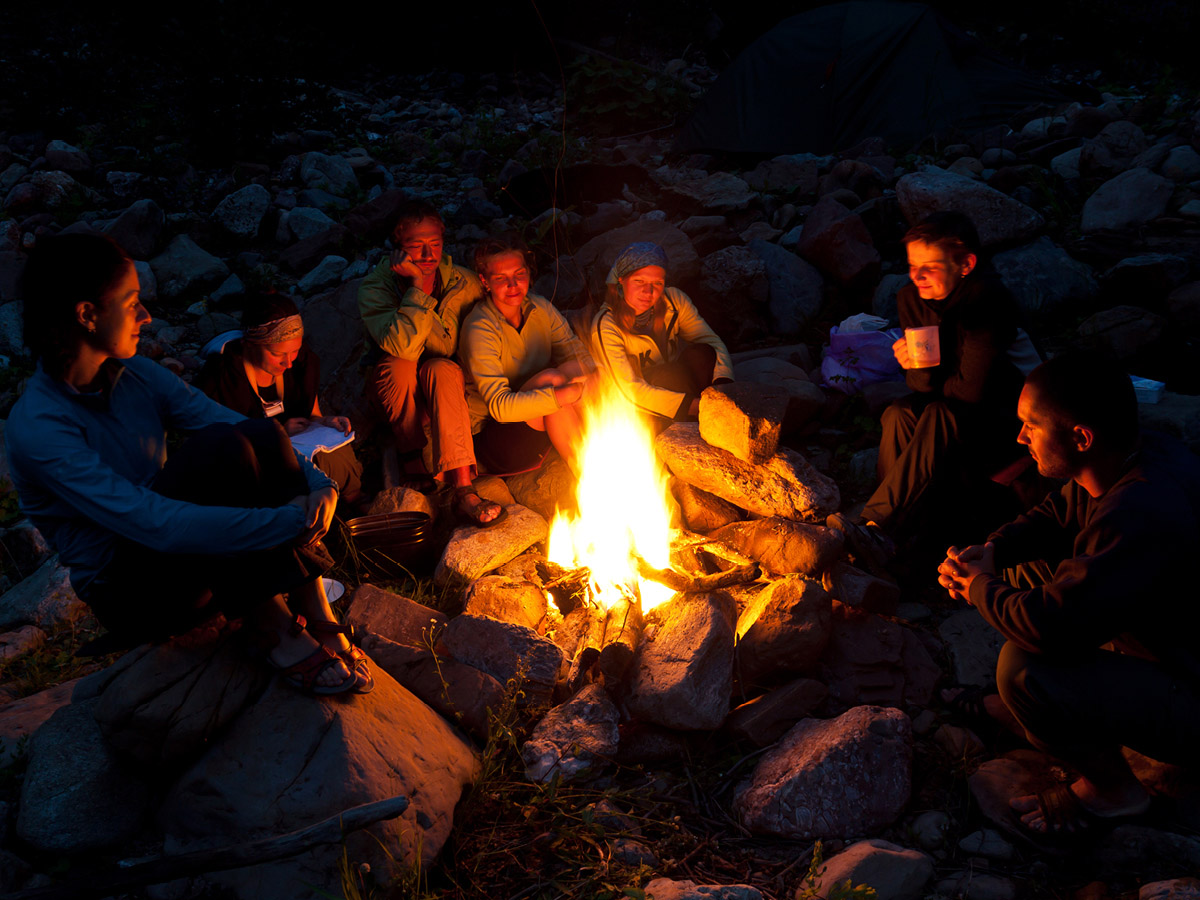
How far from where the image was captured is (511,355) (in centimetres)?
500

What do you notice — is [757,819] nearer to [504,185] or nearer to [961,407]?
[961,407]

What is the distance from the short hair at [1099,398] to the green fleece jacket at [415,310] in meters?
3.52

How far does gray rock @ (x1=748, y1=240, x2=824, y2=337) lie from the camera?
6191 millimetres

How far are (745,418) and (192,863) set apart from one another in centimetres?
324

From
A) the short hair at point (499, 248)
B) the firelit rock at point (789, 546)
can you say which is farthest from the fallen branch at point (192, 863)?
the short hair at point (499, 248)

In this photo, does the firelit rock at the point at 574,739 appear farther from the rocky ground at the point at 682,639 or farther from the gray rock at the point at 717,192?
the gray rock at the point at 717,192

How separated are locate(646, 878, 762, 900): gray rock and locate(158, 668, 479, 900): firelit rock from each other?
2.80ft

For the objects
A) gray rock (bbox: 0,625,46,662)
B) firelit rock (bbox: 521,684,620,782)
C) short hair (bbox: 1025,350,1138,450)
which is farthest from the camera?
gray rock (bbox: 0,625,46,662)

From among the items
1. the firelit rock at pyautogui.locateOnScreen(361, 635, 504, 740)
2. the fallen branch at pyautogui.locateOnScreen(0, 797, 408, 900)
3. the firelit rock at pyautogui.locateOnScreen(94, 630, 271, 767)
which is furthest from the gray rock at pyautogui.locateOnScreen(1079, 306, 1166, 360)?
the firelit rock at pyautogui.locateOnScreen(94, 630, 271, 767)

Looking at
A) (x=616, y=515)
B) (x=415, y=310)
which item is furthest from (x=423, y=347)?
(x=616, y=515)

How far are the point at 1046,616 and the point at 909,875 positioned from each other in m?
1.00

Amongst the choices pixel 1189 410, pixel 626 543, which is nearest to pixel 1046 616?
pixel 626 543

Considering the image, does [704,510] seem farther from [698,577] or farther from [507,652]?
[507,652]

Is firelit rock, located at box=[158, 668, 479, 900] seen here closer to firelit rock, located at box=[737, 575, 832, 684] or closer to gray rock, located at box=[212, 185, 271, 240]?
firelit rock, located at box=[737, 575, 832, 684]
